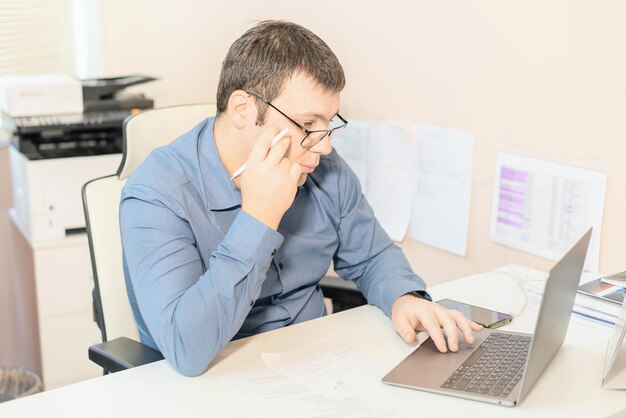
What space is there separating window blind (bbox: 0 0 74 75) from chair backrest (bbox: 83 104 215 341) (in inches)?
50.8

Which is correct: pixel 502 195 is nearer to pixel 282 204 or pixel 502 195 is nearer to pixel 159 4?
pixel 282 204

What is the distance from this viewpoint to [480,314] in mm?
1571

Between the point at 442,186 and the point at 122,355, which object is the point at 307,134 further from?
the point at 442,186

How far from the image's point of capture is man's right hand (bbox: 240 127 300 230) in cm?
133

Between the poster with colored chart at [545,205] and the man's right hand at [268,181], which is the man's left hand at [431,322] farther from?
the poster with colored chart at [545,205]

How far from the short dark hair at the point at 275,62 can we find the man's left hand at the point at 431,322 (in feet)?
1.45

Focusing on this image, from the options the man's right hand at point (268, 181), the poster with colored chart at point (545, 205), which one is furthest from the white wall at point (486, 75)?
the man's right hand at point (268, 181)

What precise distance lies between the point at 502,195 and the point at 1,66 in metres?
1.81

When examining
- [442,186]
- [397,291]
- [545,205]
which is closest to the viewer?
[397,291]

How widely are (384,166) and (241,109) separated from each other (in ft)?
3.41

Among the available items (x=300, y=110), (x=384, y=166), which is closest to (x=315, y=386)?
(x=300, y=110)

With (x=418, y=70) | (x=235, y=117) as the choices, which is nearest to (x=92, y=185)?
(x=235, y=117)

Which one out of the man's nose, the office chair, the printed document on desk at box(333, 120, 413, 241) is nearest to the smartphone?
the man's nose

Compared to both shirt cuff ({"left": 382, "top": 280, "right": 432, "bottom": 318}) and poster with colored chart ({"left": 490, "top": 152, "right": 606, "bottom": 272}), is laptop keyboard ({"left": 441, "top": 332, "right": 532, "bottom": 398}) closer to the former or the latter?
shirt cuff ({"left": 382, "top": 280, "right": 432, "bottom": 318})
